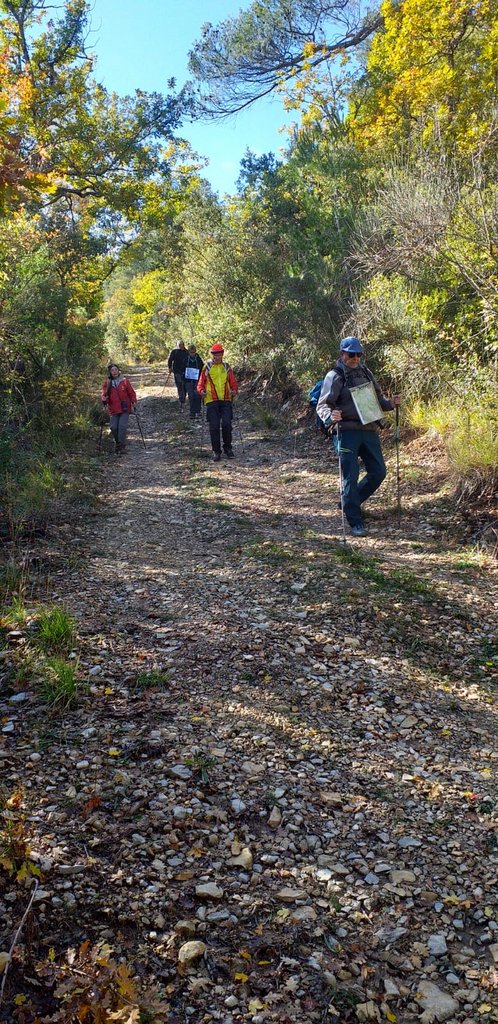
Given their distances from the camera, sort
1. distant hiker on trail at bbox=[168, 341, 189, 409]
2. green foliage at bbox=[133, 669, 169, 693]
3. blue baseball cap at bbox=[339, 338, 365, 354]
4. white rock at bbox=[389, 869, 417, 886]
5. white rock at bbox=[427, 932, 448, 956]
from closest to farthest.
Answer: white rock at bbox=[427, 932, 448, 956] < white rock at bbox=[389, 869, 417, 886] < green foliage at bbox=[133, 669, 169, 693] < blue baseball cap at bbox=[339, 338, 365, 354] < distant hiker on trail at bbox=[168, 341, 189, 409]

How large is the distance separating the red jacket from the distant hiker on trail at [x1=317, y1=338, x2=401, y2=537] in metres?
6.31

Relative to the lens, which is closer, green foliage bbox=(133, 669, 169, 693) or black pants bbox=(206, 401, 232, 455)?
green foliage bbox=(133, 669, 169, 693)

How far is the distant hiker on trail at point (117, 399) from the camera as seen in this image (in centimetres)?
1258

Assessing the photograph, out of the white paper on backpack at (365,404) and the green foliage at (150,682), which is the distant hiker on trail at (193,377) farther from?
the green foliage at (150,682)

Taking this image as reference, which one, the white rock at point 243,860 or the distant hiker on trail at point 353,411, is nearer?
the white rock at point 243,860

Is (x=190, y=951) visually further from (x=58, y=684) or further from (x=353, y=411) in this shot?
(x=353, y=411)

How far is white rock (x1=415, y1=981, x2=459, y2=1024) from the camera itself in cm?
239

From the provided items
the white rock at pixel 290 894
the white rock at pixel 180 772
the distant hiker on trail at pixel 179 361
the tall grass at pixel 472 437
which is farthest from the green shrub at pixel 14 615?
the distant hiker on trail at pixel 179 361

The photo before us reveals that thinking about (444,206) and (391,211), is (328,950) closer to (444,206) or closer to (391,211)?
(444,206)

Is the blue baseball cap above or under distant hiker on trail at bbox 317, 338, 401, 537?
above

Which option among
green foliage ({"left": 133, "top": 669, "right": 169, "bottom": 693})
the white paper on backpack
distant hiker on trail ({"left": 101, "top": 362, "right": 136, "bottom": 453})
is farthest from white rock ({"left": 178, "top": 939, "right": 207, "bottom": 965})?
distant hiker on trail ({"left": 101, "top": 362, "right": 136, "bottom": 453})

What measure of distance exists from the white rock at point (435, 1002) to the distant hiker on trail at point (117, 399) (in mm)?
11121

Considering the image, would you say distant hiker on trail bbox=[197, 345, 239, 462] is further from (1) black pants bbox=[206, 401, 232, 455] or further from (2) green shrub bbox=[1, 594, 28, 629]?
A: (2) green shrub bbox=[1, 594, 28, 629]

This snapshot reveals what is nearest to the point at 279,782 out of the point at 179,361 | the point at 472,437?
the point at 472,437
